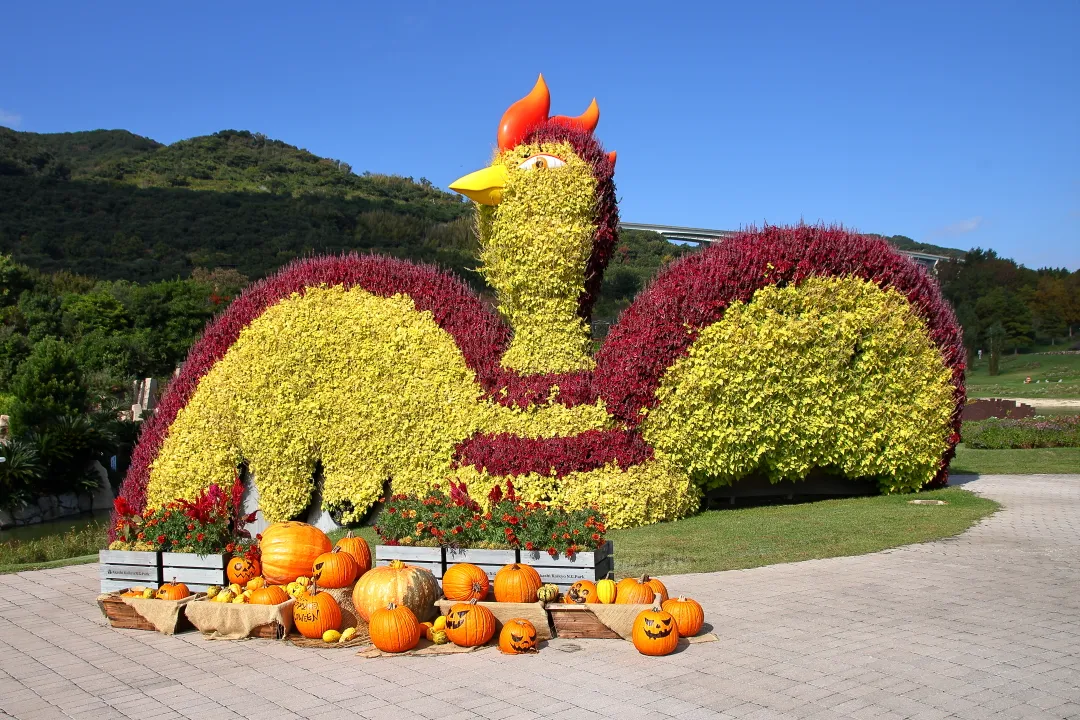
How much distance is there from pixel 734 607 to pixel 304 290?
237 inches

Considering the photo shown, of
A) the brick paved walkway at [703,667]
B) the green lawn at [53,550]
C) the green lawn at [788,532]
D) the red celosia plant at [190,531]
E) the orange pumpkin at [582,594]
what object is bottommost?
the green lawn at [53,550]

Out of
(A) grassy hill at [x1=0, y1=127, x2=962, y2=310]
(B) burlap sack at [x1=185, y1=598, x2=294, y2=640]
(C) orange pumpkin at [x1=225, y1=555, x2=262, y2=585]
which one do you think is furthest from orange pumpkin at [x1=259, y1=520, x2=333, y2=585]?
(A) grassy hill at [x1=0, y1=127, x2=962, y2=310]

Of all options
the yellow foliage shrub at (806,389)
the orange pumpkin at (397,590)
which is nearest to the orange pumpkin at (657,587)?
the orange pumpkin at (397,590)

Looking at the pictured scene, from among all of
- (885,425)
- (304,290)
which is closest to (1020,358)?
(885,425)

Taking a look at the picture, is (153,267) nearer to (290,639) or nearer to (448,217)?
(448,217)

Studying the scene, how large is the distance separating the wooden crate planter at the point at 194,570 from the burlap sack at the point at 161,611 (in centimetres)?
27

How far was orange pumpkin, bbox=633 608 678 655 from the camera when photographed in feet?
16.4

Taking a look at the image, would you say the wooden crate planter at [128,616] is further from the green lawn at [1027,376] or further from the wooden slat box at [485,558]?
the green lawn at [1027,376]

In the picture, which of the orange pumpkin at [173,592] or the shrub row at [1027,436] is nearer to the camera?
the orange pumpkin at [173,592]

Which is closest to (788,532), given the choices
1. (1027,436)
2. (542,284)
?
(542,284)

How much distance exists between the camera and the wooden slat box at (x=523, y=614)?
17.9ft

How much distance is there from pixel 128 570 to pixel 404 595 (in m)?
2.39

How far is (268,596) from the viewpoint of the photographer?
5.79 meters

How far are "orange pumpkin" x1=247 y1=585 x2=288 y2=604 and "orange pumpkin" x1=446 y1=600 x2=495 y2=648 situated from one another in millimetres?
1241
